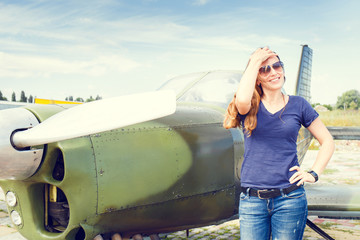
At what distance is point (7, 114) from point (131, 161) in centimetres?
89

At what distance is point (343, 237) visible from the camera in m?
5.04

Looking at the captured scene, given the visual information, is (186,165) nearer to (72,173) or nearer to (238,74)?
(72,173)

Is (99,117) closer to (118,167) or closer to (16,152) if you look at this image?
(118,167)

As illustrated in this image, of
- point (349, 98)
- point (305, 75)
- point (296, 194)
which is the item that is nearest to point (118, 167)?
point (296, 194)

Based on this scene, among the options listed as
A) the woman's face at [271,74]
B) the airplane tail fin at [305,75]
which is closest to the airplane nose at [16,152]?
the woman's face at [271,74]

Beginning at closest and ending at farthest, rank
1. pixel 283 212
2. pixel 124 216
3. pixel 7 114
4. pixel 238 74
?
pixel 283 212 < pixel 7 114 < pixel 124 216 < pixel 238 74

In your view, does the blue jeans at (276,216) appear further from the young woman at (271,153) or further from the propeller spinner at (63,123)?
the propeller spinner at (63,123)

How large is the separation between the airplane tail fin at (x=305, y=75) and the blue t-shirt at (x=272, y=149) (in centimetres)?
574

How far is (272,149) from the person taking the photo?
7.13ft

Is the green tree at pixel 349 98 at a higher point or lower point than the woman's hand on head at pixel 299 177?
lower

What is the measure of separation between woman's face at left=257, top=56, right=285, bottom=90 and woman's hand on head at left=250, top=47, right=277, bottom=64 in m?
0.04

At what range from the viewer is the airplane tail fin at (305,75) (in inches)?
310

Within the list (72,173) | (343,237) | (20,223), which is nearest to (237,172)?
(72,173)

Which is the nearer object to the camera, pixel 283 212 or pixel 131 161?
pixel 283 212
